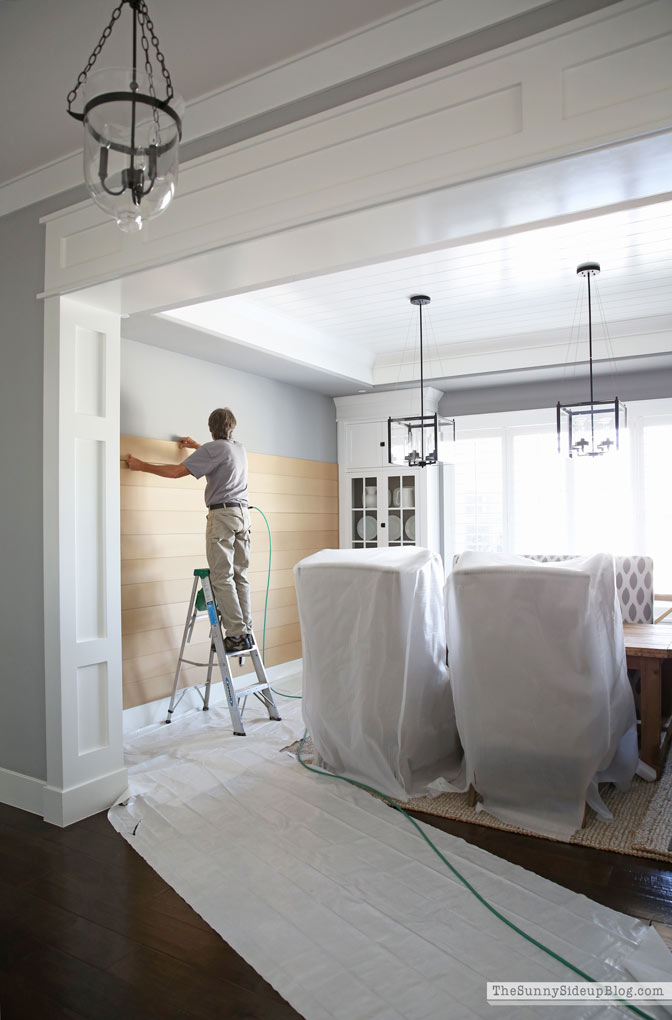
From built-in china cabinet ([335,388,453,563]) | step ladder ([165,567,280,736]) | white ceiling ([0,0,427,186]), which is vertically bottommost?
step ladder ([165,567,280,736])

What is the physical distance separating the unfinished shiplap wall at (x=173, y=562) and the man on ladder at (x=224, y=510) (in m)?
0.34

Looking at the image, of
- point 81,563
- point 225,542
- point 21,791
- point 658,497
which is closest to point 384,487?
point 658,497

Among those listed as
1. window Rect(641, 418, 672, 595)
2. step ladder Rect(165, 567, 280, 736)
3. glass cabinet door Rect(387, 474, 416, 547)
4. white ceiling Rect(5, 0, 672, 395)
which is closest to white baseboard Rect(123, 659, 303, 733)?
step ladder Rect(165, 567, 280, 736)

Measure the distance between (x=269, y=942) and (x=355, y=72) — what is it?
258 centimetres

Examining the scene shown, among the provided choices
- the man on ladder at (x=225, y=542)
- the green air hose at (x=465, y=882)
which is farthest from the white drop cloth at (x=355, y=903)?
the man on ladder at (x=225, y=542)

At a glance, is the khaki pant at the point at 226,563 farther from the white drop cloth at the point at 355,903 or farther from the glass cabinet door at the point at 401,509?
the glass cabinet door at the point at 401,509

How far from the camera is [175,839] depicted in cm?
262

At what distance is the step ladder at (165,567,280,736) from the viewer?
3.88 meters

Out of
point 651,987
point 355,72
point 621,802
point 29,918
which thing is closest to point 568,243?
point 355,72

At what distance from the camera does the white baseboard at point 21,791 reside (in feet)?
9.57

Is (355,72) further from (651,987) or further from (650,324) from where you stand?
(650,324)

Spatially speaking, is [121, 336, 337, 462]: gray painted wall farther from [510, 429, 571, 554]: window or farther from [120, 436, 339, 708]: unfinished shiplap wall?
[510, 429, 571, 554]: window

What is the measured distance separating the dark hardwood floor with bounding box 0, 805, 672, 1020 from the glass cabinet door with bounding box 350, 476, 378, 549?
3526 mm

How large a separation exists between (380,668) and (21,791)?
164 centimetres
